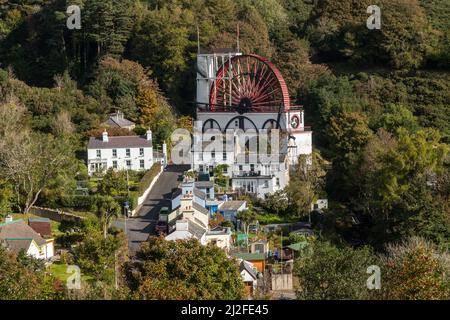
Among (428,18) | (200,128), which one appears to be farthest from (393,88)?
(200,128)

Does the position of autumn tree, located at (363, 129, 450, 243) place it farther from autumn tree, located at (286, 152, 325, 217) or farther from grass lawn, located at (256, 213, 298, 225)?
grass lawn, located at (256, 213, 298, 225)

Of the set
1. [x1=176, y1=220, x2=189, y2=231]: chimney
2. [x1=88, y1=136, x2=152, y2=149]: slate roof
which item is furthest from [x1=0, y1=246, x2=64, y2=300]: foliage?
[x1=88, y1=136, x2=152, y2=149]: slate roof

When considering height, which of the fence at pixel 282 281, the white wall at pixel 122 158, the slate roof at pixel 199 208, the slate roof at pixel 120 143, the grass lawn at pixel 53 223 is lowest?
the fence at pixel 282 281

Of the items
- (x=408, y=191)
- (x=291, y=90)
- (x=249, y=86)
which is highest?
(x=249, y=86)

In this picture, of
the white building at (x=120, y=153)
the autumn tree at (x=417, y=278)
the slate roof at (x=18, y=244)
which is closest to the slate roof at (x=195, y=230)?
the slate roof at (x=18, y=244)

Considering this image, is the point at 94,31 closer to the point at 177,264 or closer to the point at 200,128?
the point at 200,128

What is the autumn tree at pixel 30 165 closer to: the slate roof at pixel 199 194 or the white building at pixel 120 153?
the white building at pixel 120 153

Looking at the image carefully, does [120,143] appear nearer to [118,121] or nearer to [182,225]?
[118,121]

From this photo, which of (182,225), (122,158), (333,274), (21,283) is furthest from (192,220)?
(21,283)
